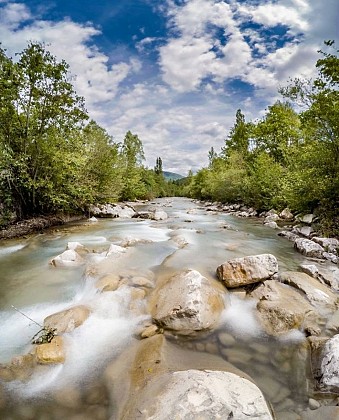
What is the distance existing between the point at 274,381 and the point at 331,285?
360 centimetres

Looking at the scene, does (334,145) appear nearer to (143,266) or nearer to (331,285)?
(331,285)

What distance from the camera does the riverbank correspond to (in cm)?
1139

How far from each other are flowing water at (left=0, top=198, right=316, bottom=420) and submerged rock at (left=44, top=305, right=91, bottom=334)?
0.38 ft

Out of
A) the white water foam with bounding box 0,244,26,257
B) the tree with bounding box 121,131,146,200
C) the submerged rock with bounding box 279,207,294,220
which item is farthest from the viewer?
the tree with bounding box 121,131,146,200

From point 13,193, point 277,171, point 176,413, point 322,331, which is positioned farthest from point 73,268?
point 277,171

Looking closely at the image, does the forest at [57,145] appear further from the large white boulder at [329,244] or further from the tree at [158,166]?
the tree at [158,166]

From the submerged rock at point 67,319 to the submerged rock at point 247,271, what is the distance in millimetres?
2945

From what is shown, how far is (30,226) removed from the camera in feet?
41.1

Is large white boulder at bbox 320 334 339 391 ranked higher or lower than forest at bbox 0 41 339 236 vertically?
lower

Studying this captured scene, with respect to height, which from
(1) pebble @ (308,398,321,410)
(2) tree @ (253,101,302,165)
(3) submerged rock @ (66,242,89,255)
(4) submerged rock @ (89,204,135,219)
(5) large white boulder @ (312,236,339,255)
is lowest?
(1) pebble @ (308,398,321,410)

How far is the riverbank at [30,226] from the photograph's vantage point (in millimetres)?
11386

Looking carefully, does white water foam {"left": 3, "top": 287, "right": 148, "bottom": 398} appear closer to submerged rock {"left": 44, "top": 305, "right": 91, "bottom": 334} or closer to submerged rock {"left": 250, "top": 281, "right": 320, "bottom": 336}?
submerged rock {"left": 44, "top": 305, "right": 91, "bottom": 334}

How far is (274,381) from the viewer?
341 centimetres

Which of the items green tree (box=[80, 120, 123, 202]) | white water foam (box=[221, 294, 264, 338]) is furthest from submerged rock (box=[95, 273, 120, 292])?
green tree (box=[80, 120, 123, 202])
